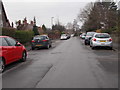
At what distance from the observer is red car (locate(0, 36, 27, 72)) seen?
7896 millimetres

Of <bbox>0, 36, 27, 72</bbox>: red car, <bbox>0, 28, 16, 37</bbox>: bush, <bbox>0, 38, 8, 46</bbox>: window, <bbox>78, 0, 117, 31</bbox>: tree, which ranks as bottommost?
<bbox>0, 36, 27, 72</bbox>: red car

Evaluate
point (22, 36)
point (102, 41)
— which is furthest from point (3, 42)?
point (22, 36)

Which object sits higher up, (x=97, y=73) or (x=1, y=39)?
(x=1, y=39)

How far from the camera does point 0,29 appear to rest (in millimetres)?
16031

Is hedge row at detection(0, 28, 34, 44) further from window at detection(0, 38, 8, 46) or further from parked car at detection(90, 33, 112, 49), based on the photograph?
window at detection(0, 38, 8, 46)

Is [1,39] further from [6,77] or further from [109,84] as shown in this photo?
[109,84]

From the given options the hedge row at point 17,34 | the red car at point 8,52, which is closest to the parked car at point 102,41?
the red car at point 8,52

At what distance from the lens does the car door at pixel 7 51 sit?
808 centimetres

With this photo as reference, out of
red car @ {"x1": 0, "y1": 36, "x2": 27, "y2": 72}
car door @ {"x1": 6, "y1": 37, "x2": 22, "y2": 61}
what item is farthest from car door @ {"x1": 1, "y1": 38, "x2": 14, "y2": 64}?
car door @ {"x1": 6, "y1": 37, "x2": 22, "y2": 61}

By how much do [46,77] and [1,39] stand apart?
3.18m

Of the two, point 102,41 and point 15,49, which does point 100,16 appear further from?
point 15,49

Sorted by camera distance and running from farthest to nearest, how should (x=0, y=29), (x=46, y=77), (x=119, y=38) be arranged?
(x=119, y=38) < (x=0, y=29) < (x=46, y=77)

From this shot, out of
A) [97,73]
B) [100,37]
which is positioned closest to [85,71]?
[97,73]

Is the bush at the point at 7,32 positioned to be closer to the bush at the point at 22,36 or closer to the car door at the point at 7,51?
the bush at the point at 22,36
